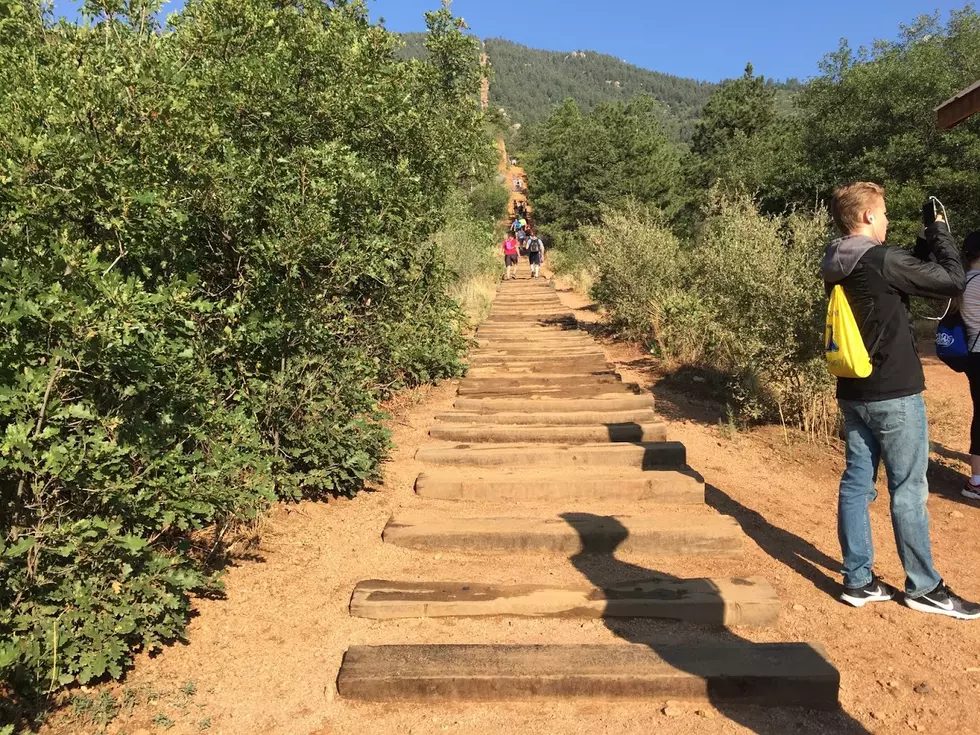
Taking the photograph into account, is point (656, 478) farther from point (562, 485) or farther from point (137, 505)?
point (137, 505)

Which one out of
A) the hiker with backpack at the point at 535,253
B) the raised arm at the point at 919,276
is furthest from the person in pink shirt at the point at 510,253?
the raised arm at the point at 919,276

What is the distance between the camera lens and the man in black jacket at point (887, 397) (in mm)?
2861

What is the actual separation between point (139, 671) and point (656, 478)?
2997mm

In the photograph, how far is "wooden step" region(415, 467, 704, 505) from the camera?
4234mm

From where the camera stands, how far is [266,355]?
12.8 feet

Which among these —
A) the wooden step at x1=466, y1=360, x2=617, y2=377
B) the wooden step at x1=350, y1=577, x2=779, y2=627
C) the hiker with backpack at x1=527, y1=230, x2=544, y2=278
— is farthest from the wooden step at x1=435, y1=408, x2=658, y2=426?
the hiker with backpack at x1=527, y1=230, x2=544, y2=278

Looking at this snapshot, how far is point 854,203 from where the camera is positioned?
3.00 metres

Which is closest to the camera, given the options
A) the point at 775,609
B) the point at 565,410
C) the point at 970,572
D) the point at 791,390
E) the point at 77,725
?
the point at 77,725

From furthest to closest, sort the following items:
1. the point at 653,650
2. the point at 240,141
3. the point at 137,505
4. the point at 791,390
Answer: the point at 791,390 < the point at 240,141 < the point at 653,650 < the point at 137,505

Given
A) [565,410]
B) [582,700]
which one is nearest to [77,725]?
[582,700]

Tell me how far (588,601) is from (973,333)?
132 inches

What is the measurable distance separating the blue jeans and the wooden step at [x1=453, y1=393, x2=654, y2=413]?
3027 millimetres

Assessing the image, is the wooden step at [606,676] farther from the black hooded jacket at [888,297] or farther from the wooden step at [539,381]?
the wooden step at [539,381]

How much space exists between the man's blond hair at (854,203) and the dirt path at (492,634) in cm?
173
